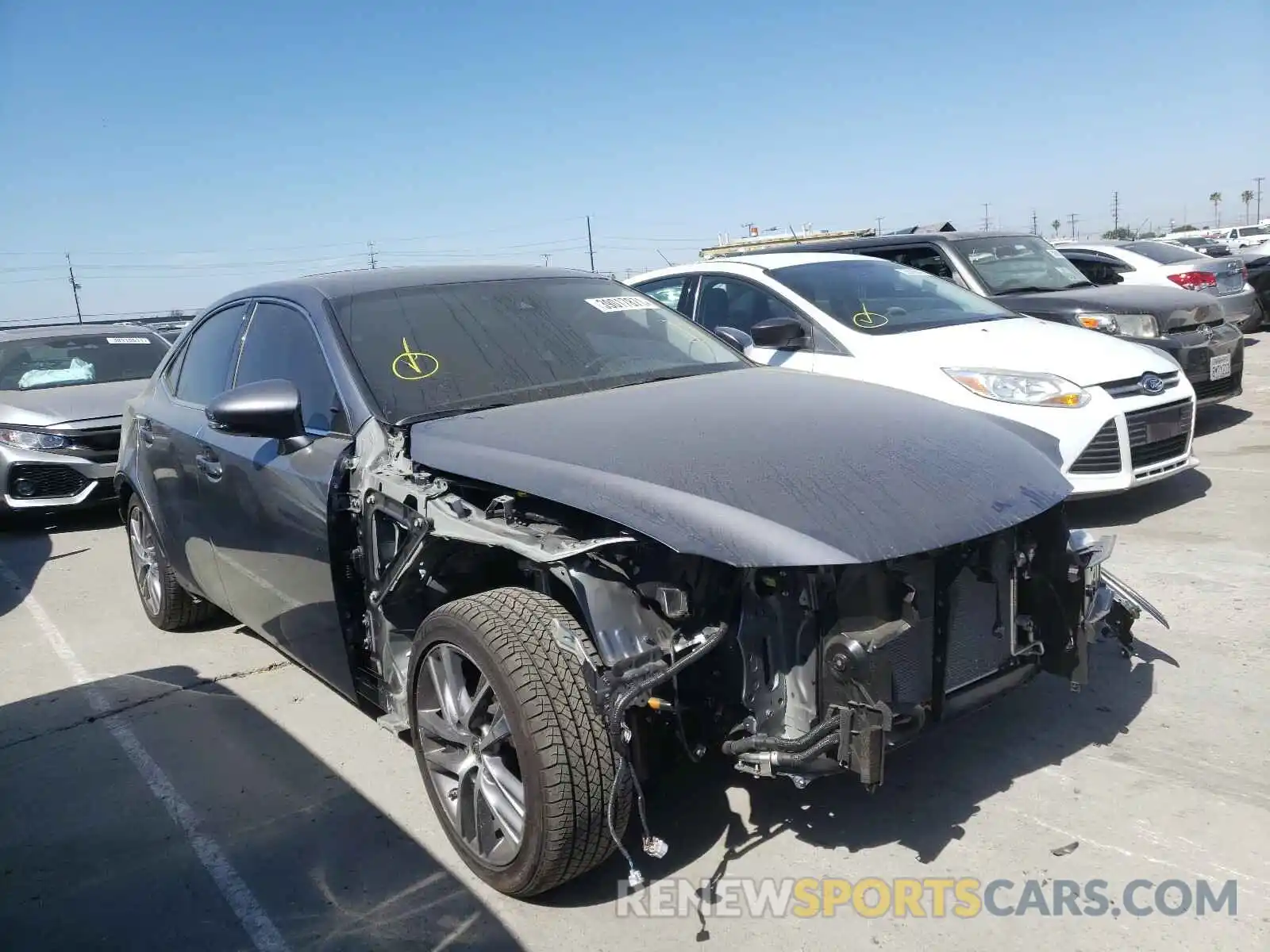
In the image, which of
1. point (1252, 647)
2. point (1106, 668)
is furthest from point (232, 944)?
point (1252, 647)

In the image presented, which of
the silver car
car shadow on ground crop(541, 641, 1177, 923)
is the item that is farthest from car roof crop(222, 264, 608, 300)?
the silver car

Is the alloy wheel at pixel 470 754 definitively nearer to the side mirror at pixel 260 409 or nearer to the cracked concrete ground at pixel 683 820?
the cracked concrete ground at pixel 683 820

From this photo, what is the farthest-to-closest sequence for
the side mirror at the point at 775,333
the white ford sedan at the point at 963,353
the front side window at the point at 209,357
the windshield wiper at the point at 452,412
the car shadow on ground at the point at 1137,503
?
the car shadow on ground at the point at 1137,503, the white ford sedan at the point at 963,353, the side mirror at the point at 775,333, the front side window at the point at 209,357, the windshield wiper at the point at 452,412

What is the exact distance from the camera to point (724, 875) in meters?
2.75

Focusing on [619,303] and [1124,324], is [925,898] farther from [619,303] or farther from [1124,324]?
[1124,324]

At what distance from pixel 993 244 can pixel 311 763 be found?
704 centimetres

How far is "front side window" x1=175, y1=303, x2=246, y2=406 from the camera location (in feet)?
14.1

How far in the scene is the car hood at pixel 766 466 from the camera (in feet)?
7.77

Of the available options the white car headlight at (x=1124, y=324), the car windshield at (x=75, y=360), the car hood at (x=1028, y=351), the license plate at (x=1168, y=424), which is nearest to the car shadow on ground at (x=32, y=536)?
the car windshield at (x=75, y=360)

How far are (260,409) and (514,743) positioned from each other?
57.6 inches

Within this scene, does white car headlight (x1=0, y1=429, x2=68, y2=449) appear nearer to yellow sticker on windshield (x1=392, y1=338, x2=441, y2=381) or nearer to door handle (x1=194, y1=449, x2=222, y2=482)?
door handle (x1=194, y1=449, x2=222, y2=482)

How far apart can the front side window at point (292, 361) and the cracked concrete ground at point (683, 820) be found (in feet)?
4.20

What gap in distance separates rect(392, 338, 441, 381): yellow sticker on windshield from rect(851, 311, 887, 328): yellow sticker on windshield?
3373 mm

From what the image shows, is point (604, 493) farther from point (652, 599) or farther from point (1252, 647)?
point (1252, 647)
